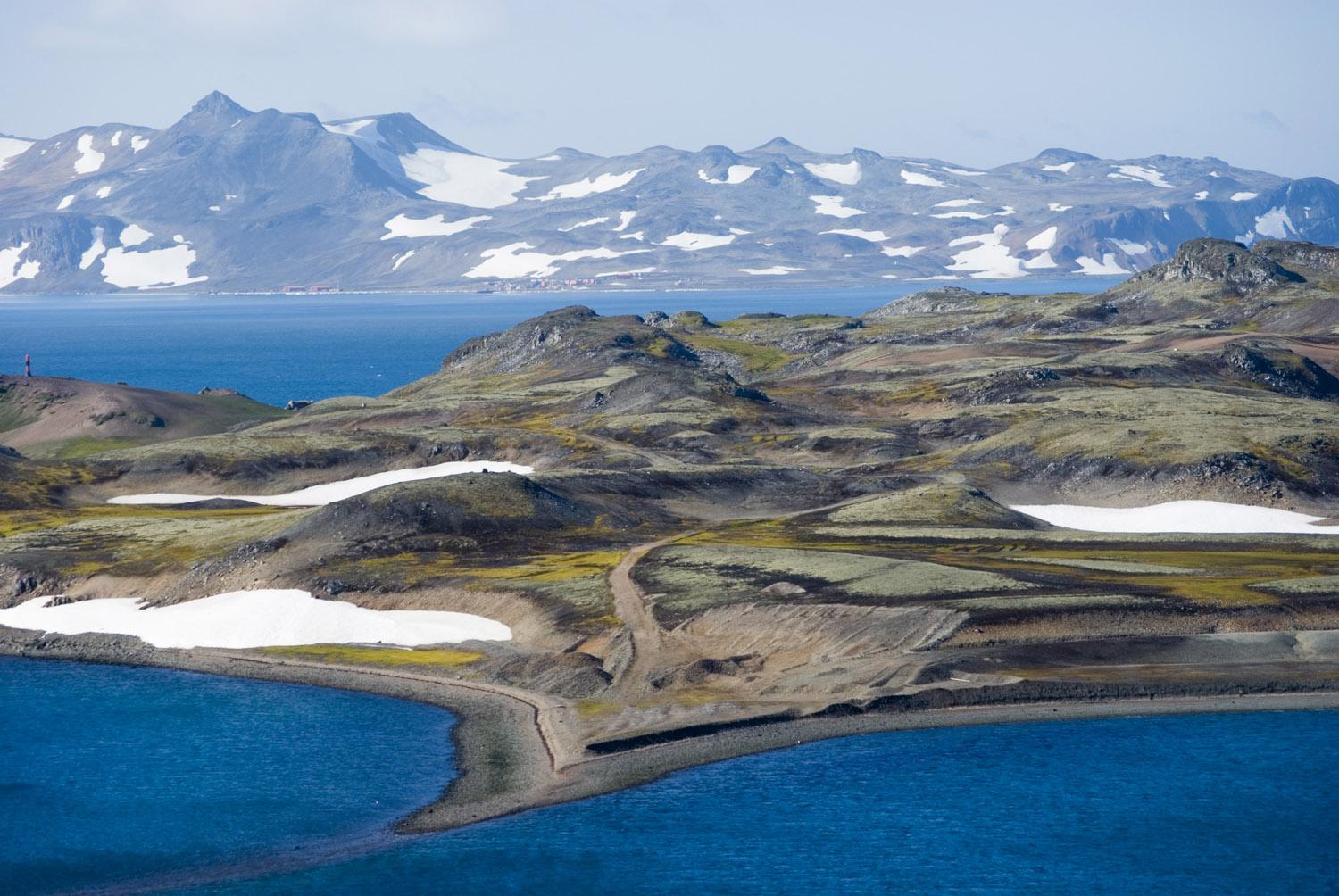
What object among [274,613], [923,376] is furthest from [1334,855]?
[923,376]

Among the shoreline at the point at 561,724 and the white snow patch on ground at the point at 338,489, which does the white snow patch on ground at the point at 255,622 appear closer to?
the shoreline at the point at 561,724

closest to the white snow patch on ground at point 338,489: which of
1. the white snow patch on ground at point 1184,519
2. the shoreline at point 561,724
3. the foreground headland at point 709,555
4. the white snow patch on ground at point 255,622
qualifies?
the foreground headland at point 709,555

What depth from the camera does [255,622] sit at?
91.3 meters

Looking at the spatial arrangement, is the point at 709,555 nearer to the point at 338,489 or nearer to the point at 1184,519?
the point at 1184,519

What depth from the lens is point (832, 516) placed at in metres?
115

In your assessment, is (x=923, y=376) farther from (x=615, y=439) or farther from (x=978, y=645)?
(x=978, y=645)

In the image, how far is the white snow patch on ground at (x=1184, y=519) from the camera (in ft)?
375

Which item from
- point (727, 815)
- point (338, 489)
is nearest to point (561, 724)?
point (727, 815)

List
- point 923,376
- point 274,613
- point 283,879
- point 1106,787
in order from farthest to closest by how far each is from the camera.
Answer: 1. point 923,376
2. point 274,613
3. point 1106,787
4. point 283,879

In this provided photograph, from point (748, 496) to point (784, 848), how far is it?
236 ft

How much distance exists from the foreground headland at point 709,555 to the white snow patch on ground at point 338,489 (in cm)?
54

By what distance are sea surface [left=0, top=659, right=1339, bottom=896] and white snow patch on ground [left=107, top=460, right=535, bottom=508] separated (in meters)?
62.7

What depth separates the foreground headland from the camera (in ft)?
234

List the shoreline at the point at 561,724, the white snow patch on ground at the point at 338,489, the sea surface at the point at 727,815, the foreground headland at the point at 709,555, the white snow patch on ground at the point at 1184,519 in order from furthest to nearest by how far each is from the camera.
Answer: the white snow patch on ground at the point at 338,489 < the white snow patch on ground at the point at 1184,519 < the foreground headland at the point at 709,555 < the shoreline at the point at 561,724 < the sea surface at the point at 727,815
